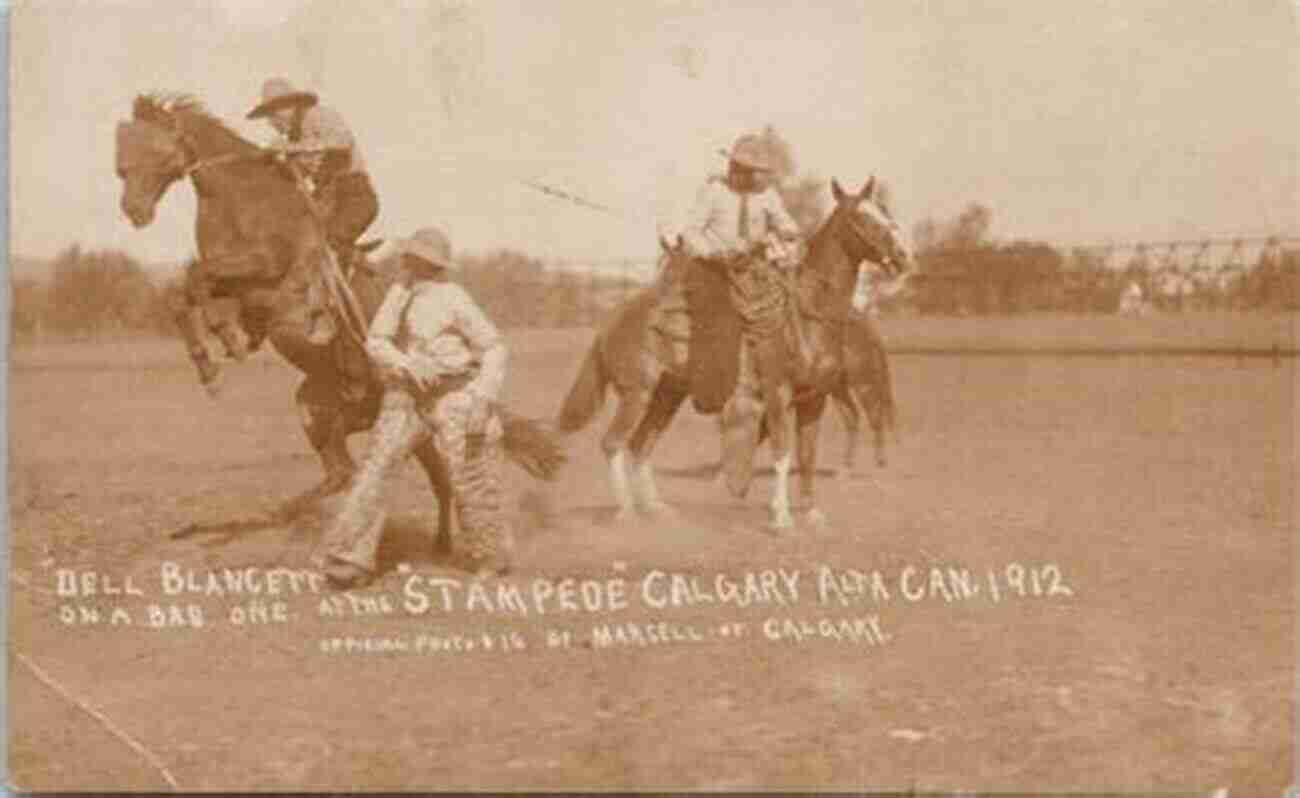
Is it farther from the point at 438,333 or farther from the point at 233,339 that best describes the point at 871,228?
the point at 233,339

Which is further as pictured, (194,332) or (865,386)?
(865,386)

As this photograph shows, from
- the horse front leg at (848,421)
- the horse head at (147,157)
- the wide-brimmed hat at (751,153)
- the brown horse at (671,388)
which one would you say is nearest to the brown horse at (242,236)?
the horse head at (147,157)

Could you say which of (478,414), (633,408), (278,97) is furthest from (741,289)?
(278,97)

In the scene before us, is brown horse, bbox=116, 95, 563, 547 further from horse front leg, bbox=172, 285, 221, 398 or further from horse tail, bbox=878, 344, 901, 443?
horse tail, bbox=878, 344, 901, 443

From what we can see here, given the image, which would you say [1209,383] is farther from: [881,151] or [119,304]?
[119,304]

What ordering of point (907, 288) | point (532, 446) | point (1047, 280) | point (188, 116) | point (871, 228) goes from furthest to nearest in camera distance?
point (1047, 280)
point (907, 288)
point (871, 228)
point (532, 446)
point (188, 116)

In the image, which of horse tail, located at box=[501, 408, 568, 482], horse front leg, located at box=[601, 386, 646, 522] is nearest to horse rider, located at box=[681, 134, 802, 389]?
horse front leg, located at box=[601, 386, 646, 522]

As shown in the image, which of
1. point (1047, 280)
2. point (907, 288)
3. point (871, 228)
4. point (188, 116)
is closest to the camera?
point (188, 116)

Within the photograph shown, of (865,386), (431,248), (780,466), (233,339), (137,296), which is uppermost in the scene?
(431,248)
